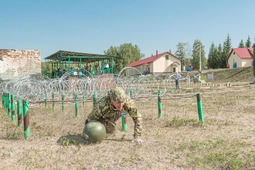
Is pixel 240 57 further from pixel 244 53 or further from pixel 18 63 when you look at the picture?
pixel 18 63

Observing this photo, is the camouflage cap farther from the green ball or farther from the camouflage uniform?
the green ball

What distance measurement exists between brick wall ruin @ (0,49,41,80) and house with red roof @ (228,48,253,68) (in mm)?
45067

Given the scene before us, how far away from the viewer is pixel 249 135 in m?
6.01

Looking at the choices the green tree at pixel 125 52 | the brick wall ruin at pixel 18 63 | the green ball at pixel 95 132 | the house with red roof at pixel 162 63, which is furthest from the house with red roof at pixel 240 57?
the green ball at pixel 95 132

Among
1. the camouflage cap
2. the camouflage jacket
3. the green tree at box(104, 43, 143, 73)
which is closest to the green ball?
the camouflage jacket

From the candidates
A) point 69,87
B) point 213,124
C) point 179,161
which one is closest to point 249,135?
Result: point 213,124

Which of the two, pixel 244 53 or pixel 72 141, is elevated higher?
pixel 244 53

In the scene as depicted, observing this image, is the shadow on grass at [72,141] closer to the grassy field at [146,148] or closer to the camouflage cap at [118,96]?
the grassy field at [146,148]

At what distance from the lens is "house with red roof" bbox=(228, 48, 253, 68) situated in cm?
5757

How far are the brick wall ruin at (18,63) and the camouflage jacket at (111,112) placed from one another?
1949 centimetres

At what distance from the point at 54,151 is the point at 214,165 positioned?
2.72 metres

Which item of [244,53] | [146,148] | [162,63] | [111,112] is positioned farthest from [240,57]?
[146,148]

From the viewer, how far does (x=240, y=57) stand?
57375 millimetres

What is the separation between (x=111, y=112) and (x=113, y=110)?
0.28ft
